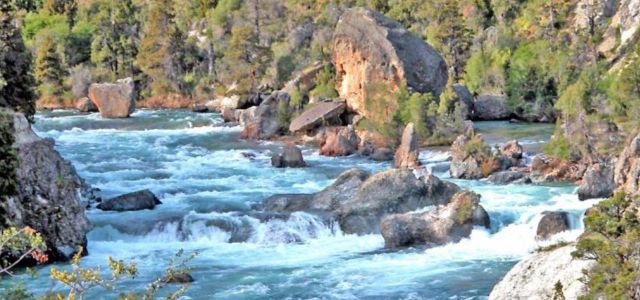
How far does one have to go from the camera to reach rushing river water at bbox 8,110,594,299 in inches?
935

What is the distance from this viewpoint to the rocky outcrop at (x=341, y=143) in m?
46.2

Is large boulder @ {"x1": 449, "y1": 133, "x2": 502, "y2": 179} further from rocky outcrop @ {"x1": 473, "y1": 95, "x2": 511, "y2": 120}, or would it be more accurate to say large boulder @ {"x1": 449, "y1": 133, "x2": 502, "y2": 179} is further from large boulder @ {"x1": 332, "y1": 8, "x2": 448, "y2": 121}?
rocky outcrop @ {"x1": 473, "y1": 95, "x2": 511, "y2": 120}

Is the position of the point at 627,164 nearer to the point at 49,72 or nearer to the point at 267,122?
the point at 267,122

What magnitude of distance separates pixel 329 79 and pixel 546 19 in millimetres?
28698

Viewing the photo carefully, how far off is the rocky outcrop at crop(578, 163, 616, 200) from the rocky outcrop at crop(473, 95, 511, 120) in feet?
85.2

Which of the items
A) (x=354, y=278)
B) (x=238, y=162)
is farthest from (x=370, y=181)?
(x=238, y=162)

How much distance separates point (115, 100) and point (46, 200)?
41.2m

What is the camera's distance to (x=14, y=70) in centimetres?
3378

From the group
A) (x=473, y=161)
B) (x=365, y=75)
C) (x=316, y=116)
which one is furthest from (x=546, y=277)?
(x=365, y=75)

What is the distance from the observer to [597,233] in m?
14.5

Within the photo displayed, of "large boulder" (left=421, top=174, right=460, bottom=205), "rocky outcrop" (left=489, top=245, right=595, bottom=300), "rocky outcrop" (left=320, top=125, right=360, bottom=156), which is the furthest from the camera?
"rocky outcrop" (left=320, top=125, right=360, bottom=156)

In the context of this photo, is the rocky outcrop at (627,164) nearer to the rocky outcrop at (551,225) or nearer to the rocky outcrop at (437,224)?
the rocky outcrop at (551,225)

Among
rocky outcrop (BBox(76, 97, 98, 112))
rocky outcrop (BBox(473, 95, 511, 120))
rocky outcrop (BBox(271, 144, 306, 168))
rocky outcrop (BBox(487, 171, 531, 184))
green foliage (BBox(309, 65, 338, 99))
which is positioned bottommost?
rocky outcrop (BBox(487, 171, 531, 184))

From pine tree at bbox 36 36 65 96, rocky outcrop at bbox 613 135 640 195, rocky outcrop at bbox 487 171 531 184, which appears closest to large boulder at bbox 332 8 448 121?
rocky outcrop at bbox 487 171 531 184
